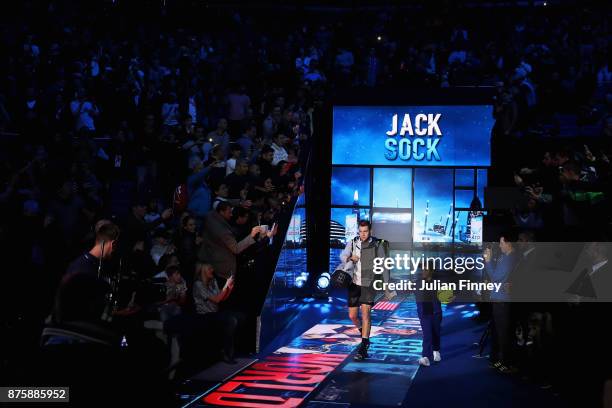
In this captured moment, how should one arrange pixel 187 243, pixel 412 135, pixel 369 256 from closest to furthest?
pixel 187 243, pixel 369 256, pixel 412 135

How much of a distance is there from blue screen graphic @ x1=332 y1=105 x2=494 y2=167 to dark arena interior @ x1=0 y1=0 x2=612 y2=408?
5 cm

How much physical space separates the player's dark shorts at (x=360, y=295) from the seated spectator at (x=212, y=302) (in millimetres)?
2021

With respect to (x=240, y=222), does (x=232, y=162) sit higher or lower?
higher

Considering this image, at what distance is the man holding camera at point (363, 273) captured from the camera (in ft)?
38.5

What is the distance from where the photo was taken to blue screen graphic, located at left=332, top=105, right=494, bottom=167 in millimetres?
18969

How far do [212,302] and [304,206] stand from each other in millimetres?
7390

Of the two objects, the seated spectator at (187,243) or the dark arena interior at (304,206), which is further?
the seated spectator at (187,243)

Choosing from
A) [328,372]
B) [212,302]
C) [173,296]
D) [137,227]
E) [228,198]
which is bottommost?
[328,372]

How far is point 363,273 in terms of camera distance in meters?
11.8

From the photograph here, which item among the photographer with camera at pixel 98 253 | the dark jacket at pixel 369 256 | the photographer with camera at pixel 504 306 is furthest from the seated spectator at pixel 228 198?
the photographer with camera at pixel 98 253

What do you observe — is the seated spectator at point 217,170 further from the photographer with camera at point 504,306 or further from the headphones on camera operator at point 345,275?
the photographer with camera at point 504,306

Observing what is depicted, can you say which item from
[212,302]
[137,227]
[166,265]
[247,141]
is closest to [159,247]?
[137,227]

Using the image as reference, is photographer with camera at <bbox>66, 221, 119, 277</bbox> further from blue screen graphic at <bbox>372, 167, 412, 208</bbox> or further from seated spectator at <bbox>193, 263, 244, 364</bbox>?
blue screen graphic at <bbox>372, 167, 412, 208</bbox>

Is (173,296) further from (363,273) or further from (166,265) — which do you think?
(363,273)
